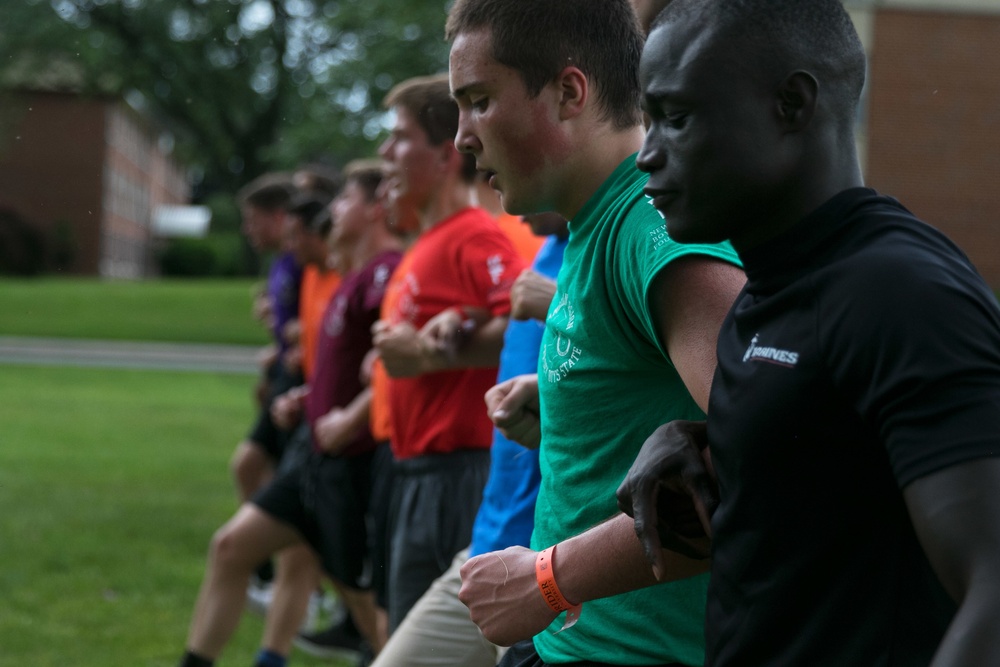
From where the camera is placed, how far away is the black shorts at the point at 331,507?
18.4ft

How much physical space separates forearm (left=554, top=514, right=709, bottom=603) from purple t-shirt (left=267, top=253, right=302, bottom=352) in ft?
20.4

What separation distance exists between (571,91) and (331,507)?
12.2 ft

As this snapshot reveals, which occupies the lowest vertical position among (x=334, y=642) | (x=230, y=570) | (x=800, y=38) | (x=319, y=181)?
(x=334, y=642)

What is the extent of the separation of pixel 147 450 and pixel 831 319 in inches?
496

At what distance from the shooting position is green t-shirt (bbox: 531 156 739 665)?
2.02m

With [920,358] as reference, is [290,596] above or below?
below

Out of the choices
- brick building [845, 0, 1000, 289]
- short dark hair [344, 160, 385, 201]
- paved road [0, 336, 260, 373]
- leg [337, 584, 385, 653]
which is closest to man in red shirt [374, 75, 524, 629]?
leg [337, 584, 385, 653]

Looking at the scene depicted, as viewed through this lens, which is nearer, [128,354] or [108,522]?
[108,522]

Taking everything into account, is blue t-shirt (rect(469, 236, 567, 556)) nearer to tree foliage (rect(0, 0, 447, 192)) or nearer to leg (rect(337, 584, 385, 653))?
leg (rect(337, 584, 385, 653))

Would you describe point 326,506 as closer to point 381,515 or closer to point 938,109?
point 381,515

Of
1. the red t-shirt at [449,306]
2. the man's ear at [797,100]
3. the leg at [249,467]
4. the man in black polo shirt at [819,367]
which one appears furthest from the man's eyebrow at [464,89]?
the leg at [249,467]

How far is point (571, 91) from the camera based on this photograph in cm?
225

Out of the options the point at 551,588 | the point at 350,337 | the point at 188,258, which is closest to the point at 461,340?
the point at 350,337

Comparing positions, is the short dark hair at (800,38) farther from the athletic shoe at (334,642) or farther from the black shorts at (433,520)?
the athletic shoe at (334,642)
